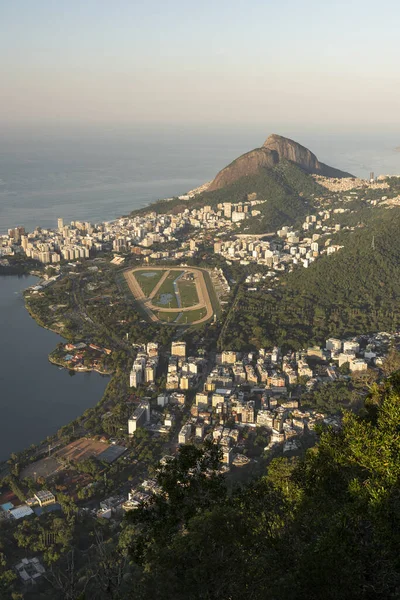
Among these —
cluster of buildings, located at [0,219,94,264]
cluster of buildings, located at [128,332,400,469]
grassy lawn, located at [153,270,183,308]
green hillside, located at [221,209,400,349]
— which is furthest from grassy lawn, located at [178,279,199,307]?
cluster of buildings, located at [0,219,94,264]

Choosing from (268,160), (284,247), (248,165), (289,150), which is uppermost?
(289,150)

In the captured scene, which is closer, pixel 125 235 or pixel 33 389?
pixel 33 389

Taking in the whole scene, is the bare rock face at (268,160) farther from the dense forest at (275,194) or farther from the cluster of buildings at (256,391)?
the cluster of buildings at (256,391)

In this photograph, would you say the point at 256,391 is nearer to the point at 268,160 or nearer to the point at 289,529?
the point at 289,529

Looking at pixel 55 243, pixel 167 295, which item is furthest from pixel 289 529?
pixel 55 243

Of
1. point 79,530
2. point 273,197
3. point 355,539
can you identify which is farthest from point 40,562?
point 273,197

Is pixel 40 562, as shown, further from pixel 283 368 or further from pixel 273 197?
pixel 273 197

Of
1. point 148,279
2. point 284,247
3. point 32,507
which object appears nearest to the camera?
point 32,507
